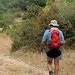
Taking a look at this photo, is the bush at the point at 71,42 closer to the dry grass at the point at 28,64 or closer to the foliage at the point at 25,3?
the dry grass at the point at 28,64

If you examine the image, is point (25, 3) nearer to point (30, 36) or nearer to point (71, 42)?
point (30, 36)

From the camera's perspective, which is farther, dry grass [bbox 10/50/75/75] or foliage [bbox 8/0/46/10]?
foliage [bbox 8/0/46/10]

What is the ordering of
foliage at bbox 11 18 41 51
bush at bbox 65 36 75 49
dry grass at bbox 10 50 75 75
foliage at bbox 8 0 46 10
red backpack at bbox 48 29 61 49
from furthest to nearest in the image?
foliage at bbox 8 0 46 10, foliage at bbox 11 18 41 51, bush at bbox 65 36 75 49, dry grass at bbox 10 50 75 75, red backpack at bbox 48 29 61 49

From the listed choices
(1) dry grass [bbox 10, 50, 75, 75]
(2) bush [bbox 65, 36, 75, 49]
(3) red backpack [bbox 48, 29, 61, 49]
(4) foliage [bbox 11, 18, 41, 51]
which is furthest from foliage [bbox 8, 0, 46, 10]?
(3) red backpack [bbox 48, 29, 61, 49]

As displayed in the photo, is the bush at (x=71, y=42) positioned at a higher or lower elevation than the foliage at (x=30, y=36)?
lower

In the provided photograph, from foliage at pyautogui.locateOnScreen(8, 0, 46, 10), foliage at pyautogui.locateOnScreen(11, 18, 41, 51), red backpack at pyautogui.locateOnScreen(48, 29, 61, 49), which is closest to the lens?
red backpack at pyautogui.locateOnScreen(48, 29, 61, 49)

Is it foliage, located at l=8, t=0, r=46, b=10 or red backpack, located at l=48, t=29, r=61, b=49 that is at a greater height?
foliage, located at l=8, t=0, r=46, b=10

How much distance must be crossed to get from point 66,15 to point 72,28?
82 centimetres

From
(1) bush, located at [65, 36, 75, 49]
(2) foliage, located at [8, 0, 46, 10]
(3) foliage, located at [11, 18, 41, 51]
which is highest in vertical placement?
(2) foliage, located at [8, 0, 46, 10]

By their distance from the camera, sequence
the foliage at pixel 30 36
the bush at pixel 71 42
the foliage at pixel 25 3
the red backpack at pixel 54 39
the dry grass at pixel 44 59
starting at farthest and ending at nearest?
the foliage at pixel 25 3, the foliage at pixel 30 36, the bush at pixel 71 42, the dry grass at pixel 44 59, the red backpack at pixel 54 39

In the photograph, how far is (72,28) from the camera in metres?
10.3

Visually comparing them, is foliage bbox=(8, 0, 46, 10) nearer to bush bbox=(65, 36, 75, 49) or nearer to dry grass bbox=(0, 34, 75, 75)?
dry grass bbox=(0, 34, 75, 75)

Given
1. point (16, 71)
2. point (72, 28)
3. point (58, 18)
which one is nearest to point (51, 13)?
point (58, 18)

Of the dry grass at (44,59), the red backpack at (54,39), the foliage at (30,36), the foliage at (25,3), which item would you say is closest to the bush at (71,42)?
the dry grass at (44,59)
